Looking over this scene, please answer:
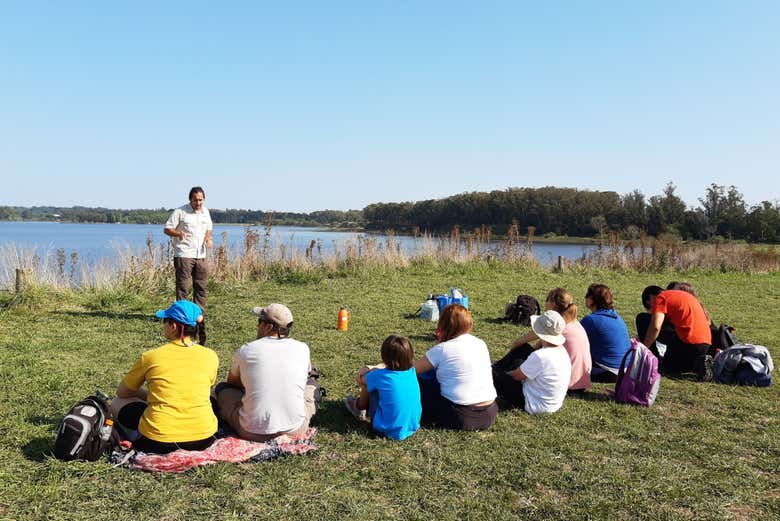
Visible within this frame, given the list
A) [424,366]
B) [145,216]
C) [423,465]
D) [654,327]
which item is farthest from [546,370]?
[145,216]

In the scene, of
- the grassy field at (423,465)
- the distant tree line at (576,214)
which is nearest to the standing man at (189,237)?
the grassy field at (423,465)

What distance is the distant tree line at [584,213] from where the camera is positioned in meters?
36.1

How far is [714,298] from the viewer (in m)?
12.6

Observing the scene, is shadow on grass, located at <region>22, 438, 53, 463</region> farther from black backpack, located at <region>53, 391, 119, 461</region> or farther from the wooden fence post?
the wooden fence post

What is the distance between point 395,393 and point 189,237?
5.18m

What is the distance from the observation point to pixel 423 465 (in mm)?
3574

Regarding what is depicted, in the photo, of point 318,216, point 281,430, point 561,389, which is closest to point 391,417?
point 281,430

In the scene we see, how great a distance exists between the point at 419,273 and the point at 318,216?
3881cm

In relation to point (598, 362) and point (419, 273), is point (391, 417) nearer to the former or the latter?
point (598, 362)

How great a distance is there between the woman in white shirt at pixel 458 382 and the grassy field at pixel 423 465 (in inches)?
5.5

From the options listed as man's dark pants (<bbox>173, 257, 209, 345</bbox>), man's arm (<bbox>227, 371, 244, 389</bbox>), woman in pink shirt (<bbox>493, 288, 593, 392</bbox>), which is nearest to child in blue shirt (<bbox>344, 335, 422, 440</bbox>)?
man's arm (<bbox>227, 371, 244, 389</bbox>)

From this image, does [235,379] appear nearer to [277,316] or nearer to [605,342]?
[277,316]

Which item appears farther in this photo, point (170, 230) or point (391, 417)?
point (170, 230)

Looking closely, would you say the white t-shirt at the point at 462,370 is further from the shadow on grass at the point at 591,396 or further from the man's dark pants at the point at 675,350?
the man's dark pants at the point at 675,350
